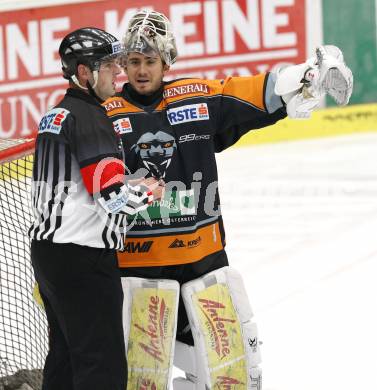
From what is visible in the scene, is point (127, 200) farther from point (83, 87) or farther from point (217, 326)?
point (217, 326)

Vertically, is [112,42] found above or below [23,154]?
above

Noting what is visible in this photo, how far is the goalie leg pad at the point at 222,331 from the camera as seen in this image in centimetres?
346

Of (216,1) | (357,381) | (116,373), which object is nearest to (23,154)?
(116,373)

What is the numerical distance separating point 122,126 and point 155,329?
599 millimetres

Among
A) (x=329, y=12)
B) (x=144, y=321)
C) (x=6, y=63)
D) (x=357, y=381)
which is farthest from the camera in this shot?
(x=329, y=12)

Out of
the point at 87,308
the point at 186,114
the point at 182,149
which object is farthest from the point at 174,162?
the point at 87,308

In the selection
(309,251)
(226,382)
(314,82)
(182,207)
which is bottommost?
(309,251)

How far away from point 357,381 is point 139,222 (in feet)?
3.52

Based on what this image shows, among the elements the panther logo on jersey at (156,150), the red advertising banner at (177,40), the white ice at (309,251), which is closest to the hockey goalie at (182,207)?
the panther logo on jersey at (156,150)

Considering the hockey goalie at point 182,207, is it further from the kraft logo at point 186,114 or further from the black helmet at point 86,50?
the black helmet at point 86,50

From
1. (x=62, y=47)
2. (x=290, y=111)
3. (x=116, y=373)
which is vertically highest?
(x=62, y=47)

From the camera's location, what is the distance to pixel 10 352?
13.5ft

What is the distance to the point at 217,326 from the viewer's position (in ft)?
11.4

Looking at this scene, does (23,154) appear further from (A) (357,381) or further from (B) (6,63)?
(B) (6,63)
